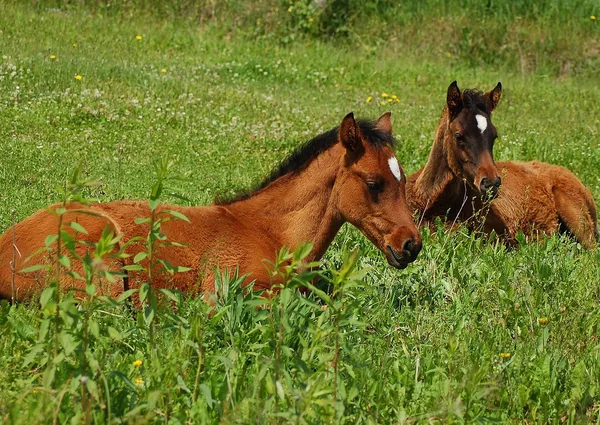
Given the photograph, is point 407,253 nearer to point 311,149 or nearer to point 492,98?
point 311,149

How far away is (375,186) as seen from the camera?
22.4ft

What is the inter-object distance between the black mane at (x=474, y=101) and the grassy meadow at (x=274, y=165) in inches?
61.1

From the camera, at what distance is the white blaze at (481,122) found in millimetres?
9797

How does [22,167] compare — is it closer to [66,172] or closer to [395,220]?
[66,172]

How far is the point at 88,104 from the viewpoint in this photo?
1267 cm

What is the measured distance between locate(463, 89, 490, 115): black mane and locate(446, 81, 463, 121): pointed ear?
0.06m

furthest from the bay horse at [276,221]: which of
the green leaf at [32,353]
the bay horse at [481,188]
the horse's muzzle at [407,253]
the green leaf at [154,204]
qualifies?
the bay horse at [481,188]

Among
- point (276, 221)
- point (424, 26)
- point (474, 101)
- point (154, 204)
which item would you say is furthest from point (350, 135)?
point (424, 26)

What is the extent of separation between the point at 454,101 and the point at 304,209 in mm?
3359

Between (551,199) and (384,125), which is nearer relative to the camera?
(384,125)

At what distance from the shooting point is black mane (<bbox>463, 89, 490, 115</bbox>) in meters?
9.93

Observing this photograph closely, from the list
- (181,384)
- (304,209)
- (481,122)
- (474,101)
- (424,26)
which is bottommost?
(424,26)


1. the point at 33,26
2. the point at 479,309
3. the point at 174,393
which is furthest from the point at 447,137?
the point at 33,26

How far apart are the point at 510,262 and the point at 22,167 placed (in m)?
5.12
